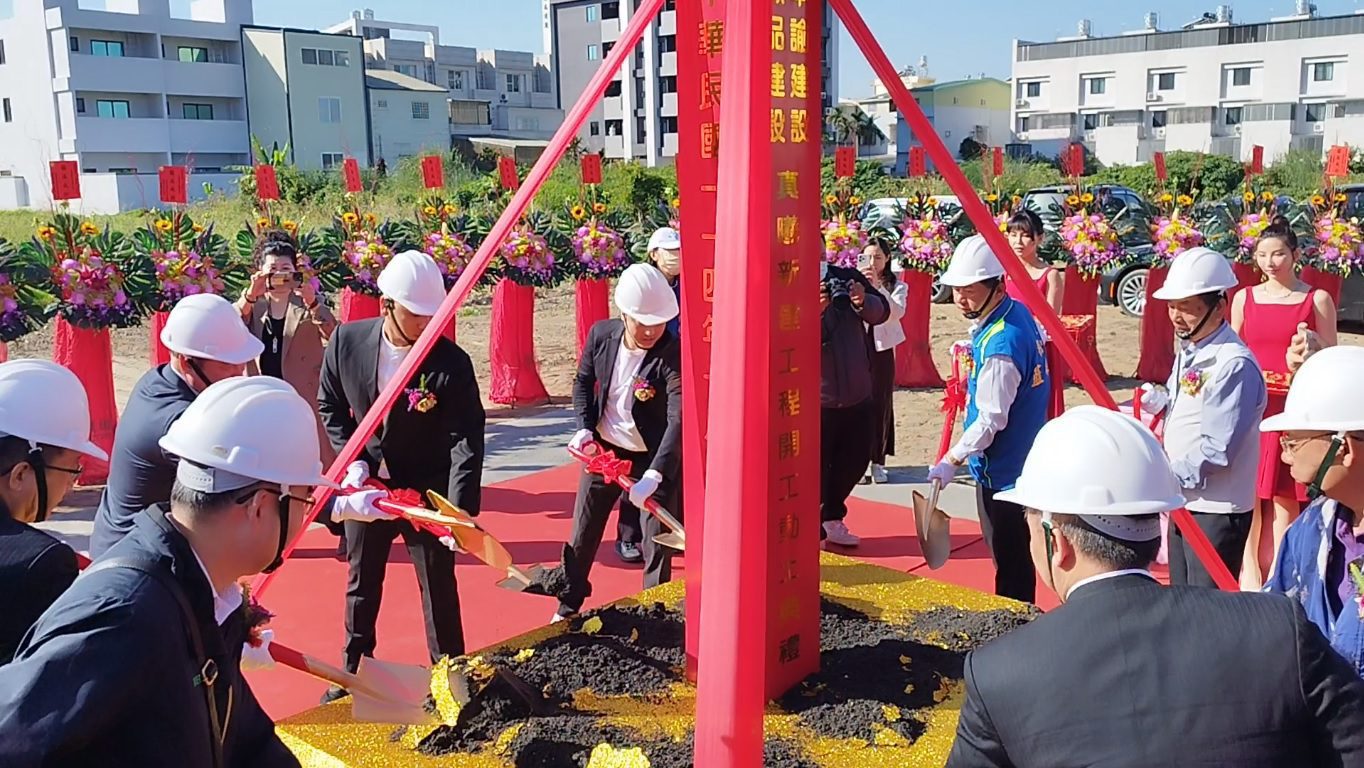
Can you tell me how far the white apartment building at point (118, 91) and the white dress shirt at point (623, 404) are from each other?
30.6 meters

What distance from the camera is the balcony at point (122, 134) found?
109 ft

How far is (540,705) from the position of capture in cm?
297

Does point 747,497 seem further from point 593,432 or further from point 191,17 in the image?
point 191,17

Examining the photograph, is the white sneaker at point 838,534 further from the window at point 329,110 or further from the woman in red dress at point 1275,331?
the window at point 329,110

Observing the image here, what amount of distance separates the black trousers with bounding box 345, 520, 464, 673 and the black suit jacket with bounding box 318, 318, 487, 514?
0.19 metres

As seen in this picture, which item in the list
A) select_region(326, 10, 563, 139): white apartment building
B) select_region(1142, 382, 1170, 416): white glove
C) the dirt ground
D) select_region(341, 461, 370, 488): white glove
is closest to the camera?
select_region(341, 461, 370, 488): white glove

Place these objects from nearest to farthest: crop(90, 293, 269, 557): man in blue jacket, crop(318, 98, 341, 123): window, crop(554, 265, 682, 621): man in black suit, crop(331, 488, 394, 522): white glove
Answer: crop(90, 293, 269, 557): man in blue jacket < crop(331, 488, 394, 522): white glove < crop(554, 265, 682, 621): man in black suit < crop(318, 98, 341, 123): window

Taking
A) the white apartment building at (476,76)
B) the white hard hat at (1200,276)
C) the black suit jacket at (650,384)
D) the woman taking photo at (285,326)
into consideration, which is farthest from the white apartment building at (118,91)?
the white hard hat at (1200,276)

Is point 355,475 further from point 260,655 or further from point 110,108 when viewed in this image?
A: point 110,108

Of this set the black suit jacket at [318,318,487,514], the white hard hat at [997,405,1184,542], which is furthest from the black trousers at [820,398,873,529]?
the white hard hat at [997,405,1184,542]

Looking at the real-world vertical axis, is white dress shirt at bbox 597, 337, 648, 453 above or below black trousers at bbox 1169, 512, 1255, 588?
above

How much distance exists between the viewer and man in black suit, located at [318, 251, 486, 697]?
369 centimetres

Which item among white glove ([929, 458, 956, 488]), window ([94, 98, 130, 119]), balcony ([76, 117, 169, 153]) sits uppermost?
window ([94, 98, 130, 119])

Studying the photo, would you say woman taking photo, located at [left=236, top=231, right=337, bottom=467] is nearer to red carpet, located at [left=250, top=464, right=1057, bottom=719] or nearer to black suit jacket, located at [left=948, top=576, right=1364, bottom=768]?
red carpet, located at [left=250, top=464, right=1057, bottom=719]
